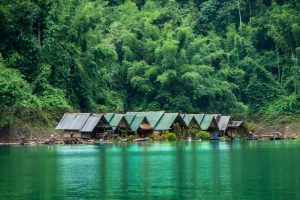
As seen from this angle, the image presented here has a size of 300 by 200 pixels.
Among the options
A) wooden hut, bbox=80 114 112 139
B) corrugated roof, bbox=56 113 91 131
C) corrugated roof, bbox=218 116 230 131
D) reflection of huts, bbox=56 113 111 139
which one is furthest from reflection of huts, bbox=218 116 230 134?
corrugated roof, bbox=56 113 91 131

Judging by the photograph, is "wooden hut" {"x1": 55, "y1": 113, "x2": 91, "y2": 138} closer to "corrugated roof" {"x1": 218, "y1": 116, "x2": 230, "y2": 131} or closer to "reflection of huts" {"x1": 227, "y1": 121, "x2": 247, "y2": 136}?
"corrugated roof" {"x1": 218, "y1": 116, "x2": 230, "y2": 131}

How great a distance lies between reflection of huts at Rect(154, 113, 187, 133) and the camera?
6851 cm

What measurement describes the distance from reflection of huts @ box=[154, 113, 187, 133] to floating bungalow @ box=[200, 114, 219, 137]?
9.17ft

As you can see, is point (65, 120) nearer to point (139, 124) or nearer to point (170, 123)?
point (139, 124)

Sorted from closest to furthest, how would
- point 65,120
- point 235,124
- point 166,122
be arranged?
1. point 65,120
2. point 166,122
3. point 235,124

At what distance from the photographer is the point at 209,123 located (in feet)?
234

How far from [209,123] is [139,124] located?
8439mm

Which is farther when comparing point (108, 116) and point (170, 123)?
point (170, 123)

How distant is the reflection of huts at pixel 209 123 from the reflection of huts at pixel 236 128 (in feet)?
7.75

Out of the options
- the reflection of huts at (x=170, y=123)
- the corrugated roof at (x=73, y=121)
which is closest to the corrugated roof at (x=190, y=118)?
the reflection of huts at (x=170, y=123)

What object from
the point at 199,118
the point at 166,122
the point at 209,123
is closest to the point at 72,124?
the point at 166,122

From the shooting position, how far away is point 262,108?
8294cm

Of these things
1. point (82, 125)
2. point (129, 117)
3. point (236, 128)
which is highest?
point (129, 117)

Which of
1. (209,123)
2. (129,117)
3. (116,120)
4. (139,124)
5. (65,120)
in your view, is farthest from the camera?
(209,123)
